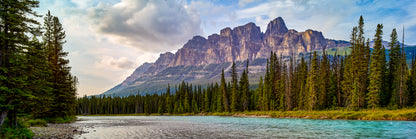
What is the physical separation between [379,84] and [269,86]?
3736cm

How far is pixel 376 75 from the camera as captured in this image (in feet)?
175

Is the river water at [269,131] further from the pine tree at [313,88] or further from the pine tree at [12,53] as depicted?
the pine tree at [313,88]

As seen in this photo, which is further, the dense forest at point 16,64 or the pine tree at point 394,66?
the pine tree at point 394,66

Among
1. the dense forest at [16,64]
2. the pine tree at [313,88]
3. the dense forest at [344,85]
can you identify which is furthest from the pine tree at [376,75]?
the dense forest at [16,64]

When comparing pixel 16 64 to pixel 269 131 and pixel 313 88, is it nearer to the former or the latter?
pixel 269 131

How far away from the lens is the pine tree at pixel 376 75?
5266cm

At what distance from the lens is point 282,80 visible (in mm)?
81750

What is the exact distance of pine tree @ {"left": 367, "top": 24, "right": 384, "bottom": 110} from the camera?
173 ft

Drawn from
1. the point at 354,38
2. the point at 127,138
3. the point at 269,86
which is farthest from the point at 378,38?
the point at 127,138

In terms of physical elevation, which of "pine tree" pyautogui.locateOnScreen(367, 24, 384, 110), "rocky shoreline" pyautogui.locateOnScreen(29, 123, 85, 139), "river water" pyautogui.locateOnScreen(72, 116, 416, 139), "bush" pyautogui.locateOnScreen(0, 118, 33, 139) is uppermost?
"pine tree" pyautogui.locateOnScreen(367, 24, 384, 110)

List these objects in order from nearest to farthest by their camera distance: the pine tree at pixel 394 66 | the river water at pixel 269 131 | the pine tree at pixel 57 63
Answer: the river water at pixel 269 131 < the pine tree at pixel 57 63 < the pine tree at pixel 394 66

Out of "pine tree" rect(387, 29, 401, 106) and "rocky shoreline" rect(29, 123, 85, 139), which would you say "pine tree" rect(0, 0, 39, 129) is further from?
"pine tree" rect(387, 29, 401, 106)

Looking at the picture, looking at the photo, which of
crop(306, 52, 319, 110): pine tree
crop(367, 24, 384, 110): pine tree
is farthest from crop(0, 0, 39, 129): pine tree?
crop(306, 52, 319, 110): pine tree

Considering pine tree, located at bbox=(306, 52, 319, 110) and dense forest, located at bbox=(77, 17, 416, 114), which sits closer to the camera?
dense forest, located at bbox=(77, 17, 416, 114)
